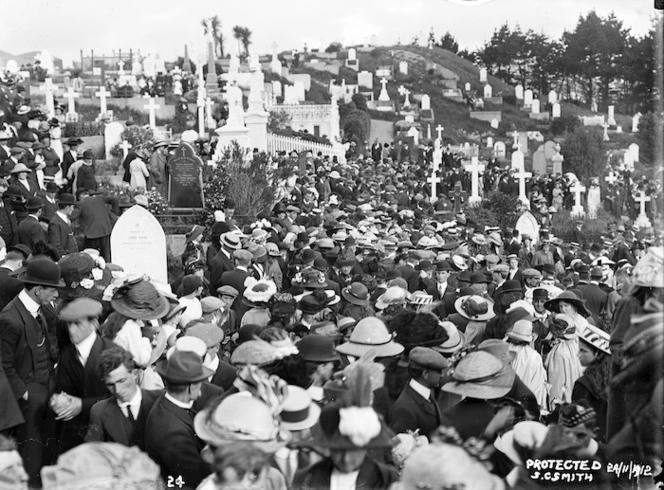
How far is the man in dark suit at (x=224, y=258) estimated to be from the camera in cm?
1062

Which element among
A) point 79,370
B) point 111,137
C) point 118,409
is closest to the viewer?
point 118,409

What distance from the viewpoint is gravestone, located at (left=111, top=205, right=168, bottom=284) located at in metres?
10.8

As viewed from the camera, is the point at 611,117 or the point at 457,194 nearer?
the point at 457,194

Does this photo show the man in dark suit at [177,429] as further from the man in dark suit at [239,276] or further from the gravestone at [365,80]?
the gravestone at [365,80]

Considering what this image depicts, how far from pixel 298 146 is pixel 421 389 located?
30312 mm

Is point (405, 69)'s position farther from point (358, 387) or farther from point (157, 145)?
point (358, 387)

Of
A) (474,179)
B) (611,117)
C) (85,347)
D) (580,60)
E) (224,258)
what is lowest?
(474,179)

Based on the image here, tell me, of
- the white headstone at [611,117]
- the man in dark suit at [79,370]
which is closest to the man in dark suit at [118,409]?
the man in dark suit at [79,370]

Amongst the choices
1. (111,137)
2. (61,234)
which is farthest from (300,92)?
(61,234)

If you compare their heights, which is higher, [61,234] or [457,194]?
[61,234]

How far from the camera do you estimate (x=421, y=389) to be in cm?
581

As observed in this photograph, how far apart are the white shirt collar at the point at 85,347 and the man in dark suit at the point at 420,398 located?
1749mm

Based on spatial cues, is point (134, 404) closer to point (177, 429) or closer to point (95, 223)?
point (177, 429)

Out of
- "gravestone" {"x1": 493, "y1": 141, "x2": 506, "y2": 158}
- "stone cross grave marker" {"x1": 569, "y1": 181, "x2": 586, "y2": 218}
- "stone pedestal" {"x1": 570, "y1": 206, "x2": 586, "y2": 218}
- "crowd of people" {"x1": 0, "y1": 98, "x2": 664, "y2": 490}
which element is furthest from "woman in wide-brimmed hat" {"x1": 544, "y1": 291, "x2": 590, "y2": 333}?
"gravestone" {"x1": 493, "y1": 141, "x2": 506, "y2": 158}
